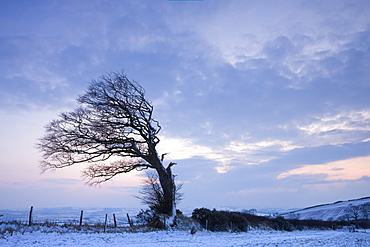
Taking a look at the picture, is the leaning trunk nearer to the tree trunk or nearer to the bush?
the tree trunk

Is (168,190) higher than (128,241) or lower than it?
higher

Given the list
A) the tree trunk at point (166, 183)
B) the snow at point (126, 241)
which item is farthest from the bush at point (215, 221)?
the snow at point (126, 241)

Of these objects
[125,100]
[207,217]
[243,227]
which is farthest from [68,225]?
[243,227]

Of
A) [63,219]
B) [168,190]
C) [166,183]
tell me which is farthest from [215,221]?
[63,219]

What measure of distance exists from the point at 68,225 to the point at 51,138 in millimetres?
6218

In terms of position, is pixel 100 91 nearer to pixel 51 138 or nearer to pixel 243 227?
pixel 51 138

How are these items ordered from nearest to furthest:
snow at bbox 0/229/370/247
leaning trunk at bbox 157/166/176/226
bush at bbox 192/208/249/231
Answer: snow at bbox 0/229/370/247 < leaning trunk at bbox 157/166/176/226 < bush at bbox 192/208/249/231

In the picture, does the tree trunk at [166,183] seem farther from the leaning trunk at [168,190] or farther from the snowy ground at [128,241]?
the snowy ground at [128,241]

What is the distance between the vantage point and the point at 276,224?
31359 millimetres

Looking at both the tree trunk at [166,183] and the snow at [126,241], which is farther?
the tree trunk at [166,183]

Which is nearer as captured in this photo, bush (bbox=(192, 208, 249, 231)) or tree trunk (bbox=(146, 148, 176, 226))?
tree trunk (bbox=(146, 148, 176, 226))

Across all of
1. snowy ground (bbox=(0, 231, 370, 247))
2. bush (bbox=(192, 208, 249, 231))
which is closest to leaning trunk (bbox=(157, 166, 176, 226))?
bush (bbox=(192, 208, 249, 231))

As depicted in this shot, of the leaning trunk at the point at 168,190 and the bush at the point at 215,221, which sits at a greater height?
the leaning trunk at the point at 168,190

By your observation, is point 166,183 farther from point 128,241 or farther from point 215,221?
point 128,241
